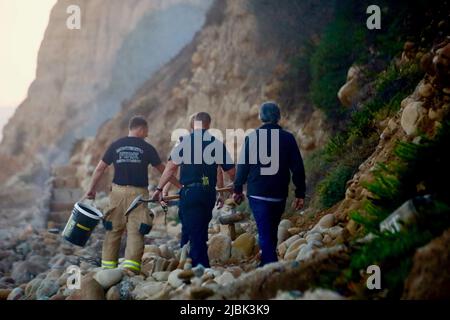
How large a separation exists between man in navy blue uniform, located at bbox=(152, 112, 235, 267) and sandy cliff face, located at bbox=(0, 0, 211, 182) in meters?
23.3

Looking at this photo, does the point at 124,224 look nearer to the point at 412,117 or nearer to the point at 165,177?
the point at 165,177

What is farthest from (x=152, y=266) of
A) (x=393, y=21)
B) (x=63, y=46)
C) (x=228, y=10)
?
(x=63, y=46)

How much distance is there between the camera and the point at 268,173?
5500mm

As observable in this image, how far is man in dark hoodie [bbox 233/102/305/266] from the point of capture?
5473 mm

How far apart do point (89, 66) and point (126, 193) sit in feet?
91.4

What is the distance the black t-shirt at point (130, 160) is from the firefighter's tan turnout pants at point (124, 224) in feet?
0.30

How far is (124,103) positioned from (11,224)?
7939 mm

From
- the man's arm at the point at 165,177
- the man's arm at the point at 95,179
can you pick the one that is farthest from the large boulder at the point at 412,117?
the man's arm at the point at 95,179

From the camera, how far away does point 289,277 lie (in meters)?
4.14

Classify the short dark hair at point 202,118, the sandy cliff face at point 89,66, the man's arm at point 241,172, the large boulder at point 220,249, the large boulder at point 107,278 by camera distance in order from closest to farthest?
the large boulder at point 107,278, the man's arm at point 241,172, the short dark hair at point 202,118, the large boulder at point 220,249, the sandy cliff face at point 89,66

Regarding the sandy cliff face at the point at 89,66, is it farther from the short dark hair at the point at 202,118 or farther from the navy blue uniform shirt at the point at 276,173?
the navy blue uniform shirt at the point at 276,173

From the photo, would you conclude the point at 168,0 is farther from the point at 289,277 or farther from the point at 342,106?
the point at 289,277

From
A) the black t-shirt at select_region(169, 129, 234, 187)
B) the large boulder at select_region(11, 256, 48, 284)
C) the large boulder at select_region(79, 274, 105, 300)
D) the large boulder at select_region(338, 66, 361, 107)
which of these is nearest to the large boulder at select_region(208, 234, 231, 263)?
the black t-shirt at select_region(169, 129, 234, 187)

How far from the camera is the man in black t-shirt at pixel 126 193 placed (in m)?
6.25
